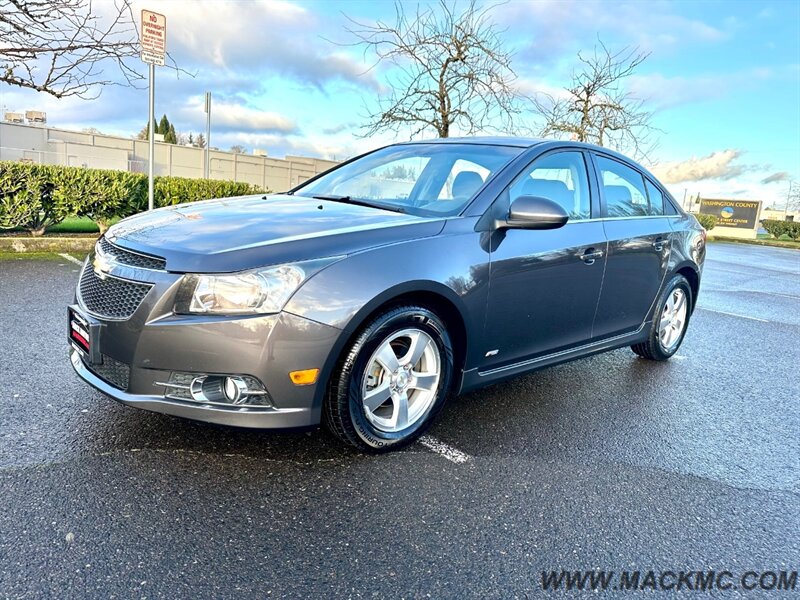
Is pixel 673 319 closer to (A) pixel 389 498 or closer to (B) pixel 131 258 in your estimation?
(A) pixel 389 498

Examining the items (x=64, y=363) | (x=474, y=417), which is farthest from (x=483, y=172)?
(x=64, y=363)

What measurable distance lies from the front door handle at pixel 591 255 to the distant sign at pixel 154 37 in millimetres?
6866

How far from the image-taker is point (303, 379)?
8.60 feet

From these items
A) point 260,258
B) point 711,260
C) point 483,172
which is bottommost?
point 711,260

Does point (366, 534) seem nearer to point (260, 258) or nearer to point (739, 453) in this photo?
point (260, 258)

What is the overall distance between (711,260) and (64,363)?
55.8ft

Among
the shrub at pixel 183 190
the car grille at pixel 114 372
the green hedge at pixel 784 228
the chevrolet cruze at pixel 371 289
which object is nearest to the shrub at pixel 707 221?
the green hedge at pixel 784 228

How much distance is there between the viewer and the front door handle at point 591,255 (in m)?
3.82

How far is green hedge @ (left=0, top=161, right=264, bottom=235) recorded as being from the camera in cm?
831

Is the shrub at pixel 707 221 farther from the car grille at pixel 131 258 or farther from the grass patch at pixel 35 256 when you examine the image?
the car grille at pixel 131 258

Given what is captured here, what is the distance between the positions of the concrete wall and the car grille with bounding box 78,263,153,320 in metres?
31.0

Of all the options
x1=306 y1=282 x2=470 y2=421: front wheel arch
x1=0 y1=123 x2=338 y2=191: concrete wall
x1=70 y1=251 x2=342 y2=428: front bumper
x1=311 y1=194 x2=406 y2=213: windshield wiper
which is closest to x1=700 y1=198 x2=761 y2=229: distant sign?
x1=0 y1=123 x2=338 y2=191: concrete wall

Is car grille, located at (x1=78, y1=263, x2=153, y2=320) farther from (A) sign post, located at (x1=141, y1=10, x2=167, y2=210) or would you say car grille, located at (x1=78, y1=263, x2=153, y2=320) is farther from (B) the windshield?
(A) sign post, located at (x1=141, y1=10, x2=167, y2=210)

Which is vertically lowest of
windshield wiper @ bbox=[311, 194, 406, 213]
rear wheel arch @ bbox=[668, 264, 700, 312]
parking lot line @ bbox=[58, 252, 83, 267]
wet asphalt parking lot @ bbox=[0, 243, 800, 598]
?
parking lot line @ bbox=[58, 252, 83, 267]
